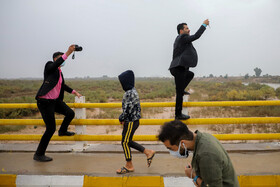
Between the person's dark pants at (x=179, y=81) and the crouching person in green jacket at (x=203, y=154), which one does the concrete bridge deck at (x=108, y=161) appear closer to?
the person's dark pants at (x=179, y=81)

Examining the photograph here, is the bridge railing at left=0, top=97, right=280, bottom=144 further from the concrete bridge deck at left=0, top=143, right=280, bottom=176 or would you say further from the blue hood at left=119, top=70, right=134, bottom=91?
the blue hood at left=119, top=70, right=134, bottom=91

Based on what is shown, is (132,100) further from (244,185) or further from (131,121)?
(244,185)

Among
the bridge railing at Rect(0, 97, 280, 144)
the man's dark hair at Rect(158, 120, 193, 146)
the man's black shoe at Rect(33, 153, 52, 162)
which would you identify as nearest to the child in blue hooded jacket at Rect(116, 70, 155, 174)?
the bridge railing at Rect(0, 97, 280, 144)

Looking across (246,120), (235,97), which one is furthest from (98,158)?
(235,97)

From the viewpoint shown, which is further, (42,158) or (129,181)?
(42,158)

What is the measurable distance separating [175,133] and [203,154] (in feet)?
0.84

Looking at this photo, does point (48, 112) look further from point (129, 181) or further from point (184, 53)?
point (184, 53)

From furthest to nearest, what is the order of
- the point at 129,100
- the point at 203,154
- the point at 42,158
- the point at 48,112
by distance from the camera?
the point at 42,158 → the point at 48,112 → the point at 129,100 → the point at 203,154

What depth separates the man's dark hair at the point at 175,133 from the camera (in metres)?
1.77

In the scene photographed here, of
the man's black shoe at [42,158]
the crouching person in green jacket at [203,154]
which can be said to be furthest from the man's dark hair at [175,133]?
the man's black shoe at [42,158]

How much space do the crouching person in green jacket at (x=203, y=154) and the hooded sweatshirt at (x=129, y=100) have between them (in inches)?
56.3

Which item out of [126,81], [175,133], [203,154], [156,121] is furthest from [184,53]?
[203,154]

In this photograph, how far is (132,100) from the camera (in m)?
3.24

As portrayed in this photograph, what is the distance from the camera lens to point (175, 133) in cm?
176
